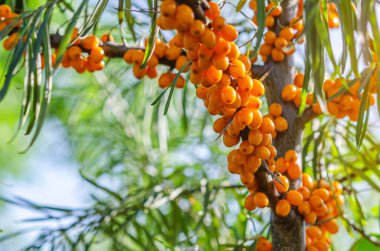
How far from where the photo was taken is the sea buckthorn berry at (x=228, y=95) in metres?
0.67

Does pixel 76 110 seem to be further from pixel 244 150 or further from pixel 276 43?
pixel 244 150

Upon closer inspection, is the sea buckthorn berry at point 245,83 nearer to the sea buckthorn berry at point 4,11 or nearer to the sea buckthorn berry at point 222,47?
the sea buckthorn berry at point 222,47

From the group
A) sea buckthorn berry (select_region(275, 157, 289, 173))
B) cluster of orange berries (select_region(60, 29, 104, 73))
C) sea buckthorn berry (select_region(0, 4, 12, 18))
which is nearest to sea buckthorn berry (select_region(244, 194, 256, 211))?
sea buckthorn berry (select_region(275, 157, 289, 173))

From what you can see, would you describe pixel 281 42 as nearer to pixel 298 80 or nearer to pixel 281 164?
pixel 298 80

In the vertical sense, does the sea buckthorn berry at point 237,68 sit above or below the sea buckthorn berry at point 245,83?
above

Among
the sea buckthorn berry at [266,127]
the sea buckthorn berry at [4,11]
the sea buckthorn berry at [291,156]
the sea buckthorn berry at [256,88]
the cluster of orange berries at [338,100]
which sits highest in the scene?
the sea buckthorn berry at [256,88]

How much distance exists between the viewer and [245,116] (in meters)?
0.69

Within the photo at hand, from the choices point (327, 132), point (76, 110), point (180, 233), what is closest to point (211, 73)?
point (327, 132)

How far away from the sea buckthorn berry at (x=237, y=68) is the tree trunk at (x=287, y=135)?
27 centimetres

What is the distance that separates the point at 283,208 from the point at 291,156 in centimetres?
10

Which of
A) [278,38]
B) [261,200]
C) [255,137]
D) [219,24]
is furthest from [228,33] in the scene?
[278,38]

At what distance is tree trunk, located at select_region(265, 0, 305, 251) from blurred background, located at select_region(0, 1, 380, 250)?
70mm

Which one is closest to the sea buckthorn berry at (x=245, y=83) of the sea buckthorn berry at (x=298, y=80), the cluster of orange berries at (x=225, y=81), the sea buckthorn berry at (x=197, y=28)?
the cluster of orange berries at (x=225, y=81)

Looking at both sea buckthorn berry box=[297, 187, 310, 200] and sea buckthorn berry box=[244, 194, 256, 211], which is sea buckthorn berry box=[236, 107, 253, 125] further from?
sea buckthorn berry box=[297, 187, 310, 200]
